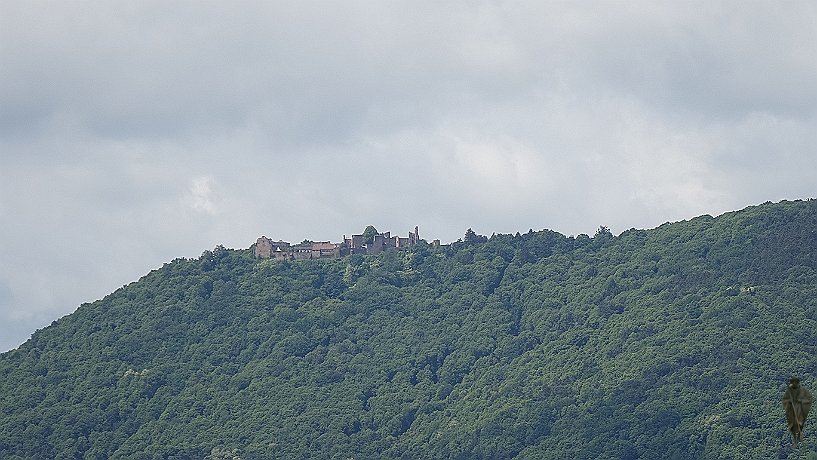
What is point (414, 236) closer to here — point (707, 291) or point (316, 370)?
point (316, 370)

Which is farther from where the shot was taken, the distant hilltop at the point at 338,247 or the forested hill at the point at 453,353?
the distant hilltop at the point at 338,247

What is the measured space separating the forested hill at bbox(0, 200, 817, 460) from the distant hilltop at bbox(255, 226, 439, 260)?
2017mm

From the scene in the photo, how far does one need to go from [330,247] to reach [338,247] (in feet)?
2.40

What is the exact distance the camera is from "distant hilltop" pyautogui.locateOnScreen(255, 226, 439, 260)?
124938mm

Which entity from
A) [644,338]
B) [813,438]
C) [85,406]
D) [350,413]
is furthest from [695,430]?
[85,406]

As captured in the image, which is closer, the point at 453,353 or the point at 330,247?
the point at 453,353

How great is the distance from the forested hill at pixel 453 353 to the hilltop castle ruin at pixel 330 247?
195cm

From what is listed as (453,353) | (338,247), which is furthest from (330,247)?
(453,353)

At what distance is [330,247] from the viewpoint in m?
127

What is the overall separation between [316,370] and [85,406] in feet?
51.5

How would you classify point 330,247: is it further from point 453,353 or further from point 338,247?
point 453,353

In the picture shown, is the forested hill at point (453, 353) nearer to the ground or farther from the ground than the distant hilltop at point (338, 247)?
nearer to the ground

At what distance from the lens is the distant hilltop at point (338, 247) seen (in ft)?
410

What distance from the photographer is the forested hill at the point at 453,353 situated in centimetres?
8906
